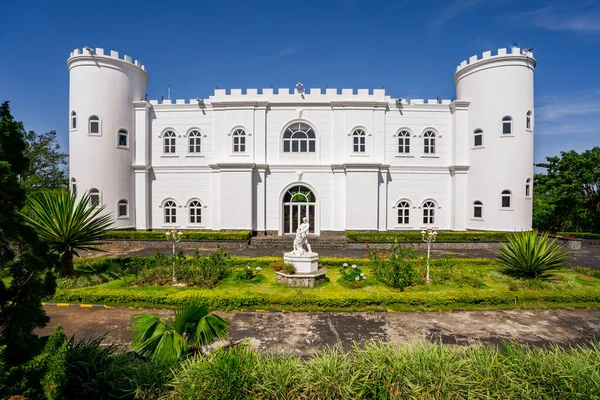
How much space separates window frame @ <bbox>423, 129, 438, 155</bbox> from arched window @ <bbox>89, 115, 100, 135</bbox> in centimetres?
2251

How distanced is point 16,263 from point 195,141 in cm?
1764

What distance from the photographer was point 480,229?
61.9 ft

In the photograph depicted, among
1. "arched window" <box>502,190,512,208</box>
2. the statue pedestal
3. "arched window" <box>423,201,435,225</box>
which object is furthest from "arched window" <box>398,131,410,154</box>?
the statue pedestal

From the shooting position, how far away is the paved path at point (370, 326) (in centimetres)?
581

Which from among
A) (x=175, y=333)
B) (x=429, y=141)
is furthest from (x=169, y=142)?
(x=175, y=333)

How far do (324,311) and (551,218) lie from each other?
2575 centimetres

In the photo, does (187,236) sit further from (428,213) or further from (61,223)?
(428,213)

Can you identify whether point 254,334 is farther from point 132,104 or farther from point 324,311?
point 132,104

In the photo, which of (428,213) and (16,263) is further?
(428,213)

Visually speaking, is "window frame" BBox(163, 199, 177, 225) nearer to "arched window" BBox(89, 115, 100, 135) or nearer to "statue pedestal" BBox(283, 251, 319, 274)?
"arched window" BBox(89, 115, 100, 135)

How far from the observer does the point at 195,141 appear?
787 inches

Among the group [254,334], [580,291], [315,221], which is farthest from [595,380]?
[315,221]

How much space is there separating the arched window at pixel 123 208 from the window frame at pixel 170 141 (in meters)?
4.45

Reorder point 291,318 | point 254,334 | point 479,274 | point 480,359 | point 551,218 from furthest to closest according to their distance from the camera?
point 551,218, point 479,274, point 291,318, point 254,334, point 480,359
